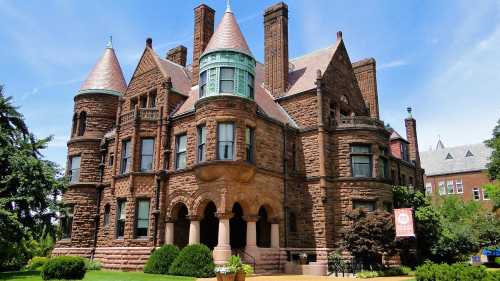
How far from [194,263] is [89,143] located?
15.9 meters

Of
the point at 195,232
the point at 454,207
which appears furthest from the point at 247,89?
the point at 454,207

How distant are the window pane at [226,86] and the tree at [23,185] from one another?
11152 millimetres

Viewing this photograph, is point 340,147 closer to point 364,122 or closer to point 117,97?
point 364,122

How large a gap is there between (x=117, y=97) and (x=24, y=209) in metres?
12.0

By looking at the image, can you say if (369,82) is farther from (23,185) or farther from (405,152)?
(23,185)

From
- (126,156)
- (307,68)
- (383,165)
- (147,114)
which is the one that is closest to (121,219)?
(126,156)

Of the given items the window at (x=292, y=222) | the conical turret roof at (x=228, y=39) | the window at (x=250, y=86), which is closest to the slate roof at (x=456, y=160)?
the window at (x=292, y=222)

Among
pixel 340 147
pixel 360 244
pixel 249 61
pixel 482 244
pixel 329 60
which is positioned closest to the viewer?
pixel 360 244

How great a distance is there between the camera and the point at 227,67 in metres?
25.8

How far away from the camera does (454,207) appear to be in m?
54.0

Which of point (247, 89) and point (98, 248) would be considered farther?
point (98, 248)

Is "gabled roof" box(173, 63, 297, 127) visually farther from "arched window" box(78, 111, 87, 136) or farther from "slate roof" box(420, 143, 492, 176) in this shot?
"slate roof" box(420, 143, 492, 176)

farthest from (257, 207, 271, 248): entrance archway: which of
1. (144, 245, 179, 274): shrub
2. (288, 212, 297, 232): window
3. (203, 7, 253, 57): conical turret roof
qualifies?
(203, 7, 253, 57): conical turret roof

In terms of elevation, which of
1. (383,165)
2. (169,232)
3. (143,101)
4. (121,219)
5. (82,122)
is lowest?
(169,232)
